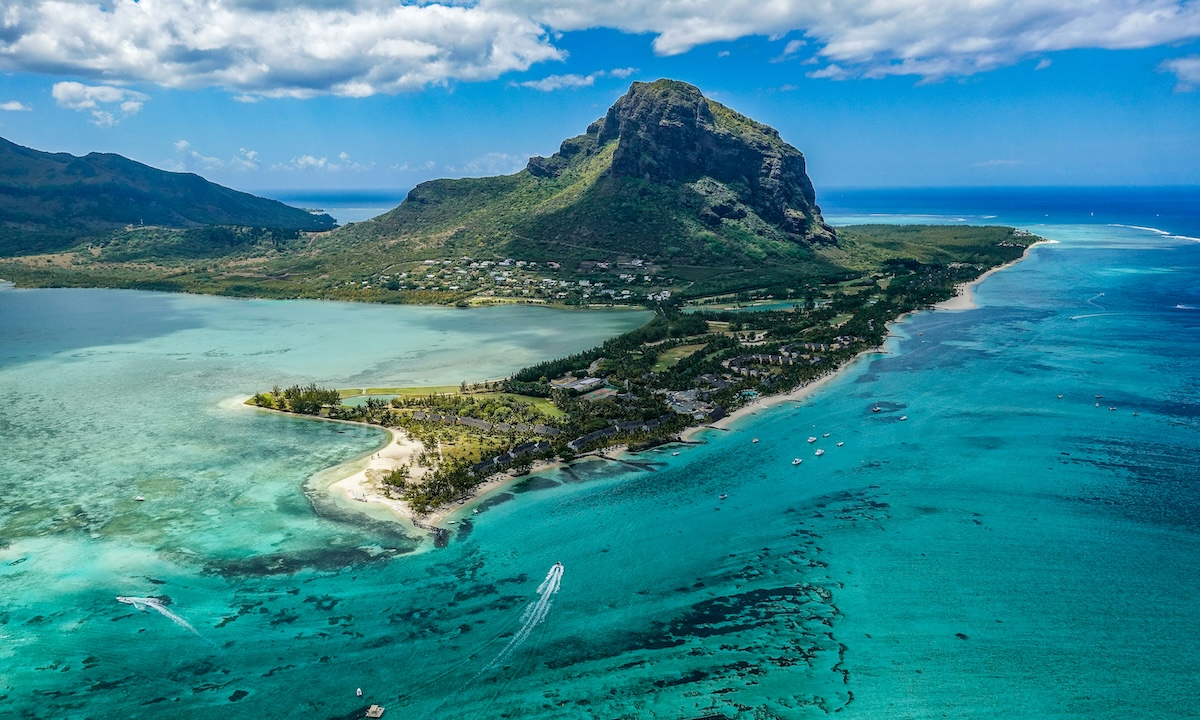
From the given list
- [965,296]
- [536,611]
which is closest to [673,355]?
[536,611]

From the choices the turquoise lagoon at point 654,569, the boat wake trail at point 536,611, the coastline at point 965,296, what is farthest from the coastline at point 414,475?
the coastline at point 965,296

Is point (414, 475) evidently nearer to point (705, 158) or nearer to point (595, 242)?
point (595, 242)

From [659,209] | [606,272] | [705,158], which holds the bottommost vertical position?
[606,272]

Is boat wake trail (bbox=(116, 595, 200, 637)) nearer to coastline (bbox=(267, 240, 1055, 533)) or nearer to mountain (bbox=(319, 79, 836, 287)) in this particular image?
coastline (bbox=(267, 240, 1055, 533))

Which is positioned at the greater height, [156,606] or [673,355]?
[673,355]

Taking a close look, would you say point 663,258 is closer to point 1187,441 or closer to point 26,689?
point 1187,441

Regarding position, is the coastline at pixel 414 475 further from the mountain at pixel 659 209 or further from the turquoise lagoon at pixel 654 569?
the mountain at pixel 659 209

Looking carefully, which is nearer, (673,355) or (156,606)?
(156,606)
